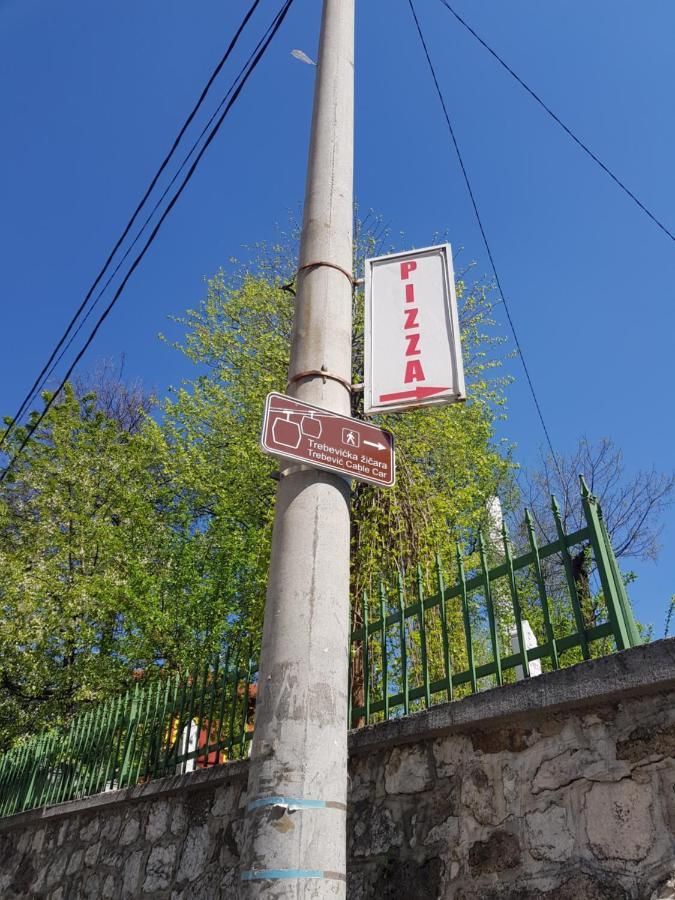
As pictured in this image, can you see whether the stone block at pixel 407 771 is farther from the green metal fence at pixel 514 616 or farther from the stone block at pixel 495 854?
the stone block at pixel 495 854

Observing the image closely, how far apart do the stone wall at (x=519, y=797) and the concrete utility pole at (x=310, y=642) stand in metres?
1.18

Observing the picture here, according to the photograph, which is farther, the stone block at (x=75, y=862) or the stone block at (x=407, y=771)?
the stone block at (x=75, y=862)

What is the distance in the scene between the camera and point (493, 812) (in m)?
3.01

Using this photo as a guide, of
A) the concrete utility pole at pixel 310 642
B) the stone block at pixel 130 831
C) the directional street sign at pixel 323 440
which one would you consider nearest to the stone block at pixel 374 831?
the concrete utility pole at pixel 310 642

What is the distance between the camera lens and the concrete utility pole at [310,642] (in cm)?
192

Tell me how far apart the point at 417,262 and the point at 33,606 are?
9.54m

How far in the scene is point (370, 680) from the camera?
430 cm

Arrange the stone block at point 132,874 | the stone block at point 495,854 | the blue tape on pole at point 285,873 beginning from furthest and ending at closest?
the stone block at point 132,874, the stone block at point 495,854, the blue tape on pole at point 285,873

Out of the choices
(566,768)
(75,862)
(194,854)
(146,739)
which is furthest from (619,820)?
(75,862)

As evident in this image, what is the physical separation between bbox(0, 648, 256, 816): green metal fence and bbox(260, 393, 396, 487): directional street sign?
2.49 m

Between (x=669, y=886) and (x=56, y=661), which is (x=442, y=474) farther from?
(x=669, y=886)

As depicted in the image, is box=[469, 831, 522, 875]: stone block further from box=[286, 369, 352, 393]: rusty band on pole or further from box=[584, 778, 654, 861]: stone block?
box=[286, 369, 352, 393]: rusty band on pole

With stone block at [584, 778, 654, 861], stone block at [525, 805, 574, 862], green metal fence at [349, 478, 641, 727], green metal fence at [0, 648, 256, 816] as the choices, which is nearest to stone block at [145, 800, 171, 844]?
green metal fence at [0, 648, 256, 816]

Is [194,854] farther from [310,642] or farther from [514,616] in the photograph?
[310,642]
